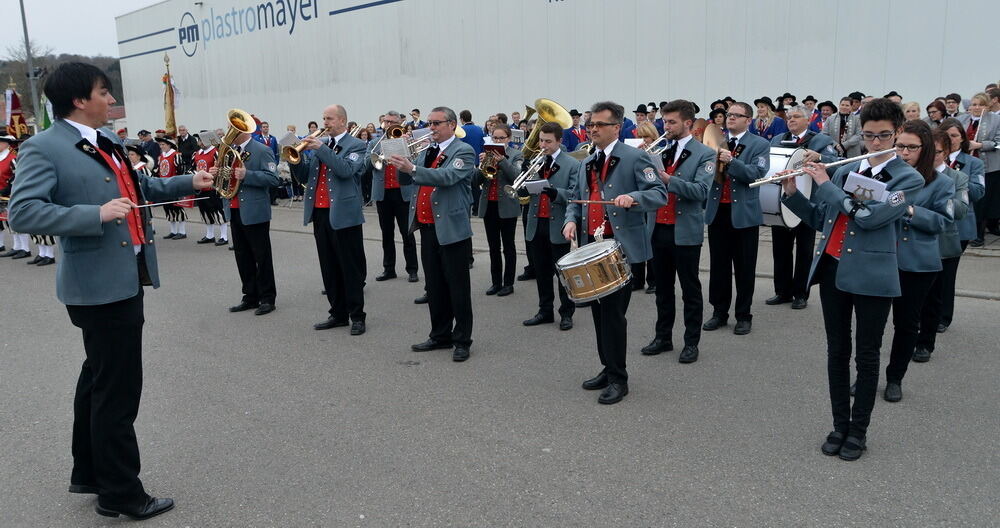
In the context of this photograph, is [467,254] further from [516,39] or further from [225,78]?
[225,78]

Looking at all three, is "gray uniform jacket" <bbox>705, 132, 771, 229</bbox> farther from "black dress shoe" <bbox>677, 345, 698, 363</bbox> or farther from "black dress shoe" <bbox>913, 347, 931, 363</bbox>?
"black dress shoe" <bbox>913, 347, 931, 363</bbox>

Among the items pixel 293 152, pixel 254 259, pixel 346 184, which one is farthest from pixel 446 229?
pixel 254 259

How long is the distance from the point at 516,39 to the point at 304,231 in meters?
7.38

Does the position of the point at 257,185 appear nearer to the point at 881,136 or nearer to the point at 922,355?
the point at 881,136

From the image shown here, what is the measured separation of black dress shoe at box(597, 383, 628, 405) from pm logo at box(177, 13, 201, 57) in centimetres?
2893

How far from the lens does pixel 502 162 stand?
24.3ft

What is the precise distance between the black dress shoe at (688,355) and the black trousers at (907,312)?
145 cm

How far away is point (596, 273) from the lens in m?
4.90

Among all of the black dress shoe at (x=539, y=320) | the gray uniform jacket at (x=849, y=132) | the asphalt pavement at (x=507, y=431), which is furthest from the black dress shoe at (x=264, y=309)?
the gray uniform jacket at (x=849, y=132)

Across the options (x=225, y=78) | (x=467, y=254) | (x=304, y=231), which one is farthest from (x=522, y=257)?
(x=225, y=78)

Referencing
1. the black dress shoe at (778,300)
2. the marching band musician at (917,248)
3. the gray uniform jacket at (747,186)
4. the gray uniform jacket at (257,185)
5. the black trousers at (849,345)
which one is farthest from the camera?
the gray uniform jacket at (257,185)

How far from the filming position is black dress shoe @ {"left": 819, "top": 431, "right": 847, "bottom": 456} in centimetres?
425

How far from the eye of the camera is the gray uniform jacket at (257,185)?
25.8 feet

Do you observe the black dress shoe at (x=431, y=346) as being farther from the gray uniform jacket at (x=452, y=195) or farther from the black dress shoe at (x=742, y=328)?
the black dress shoe at (x=742, y=328)
